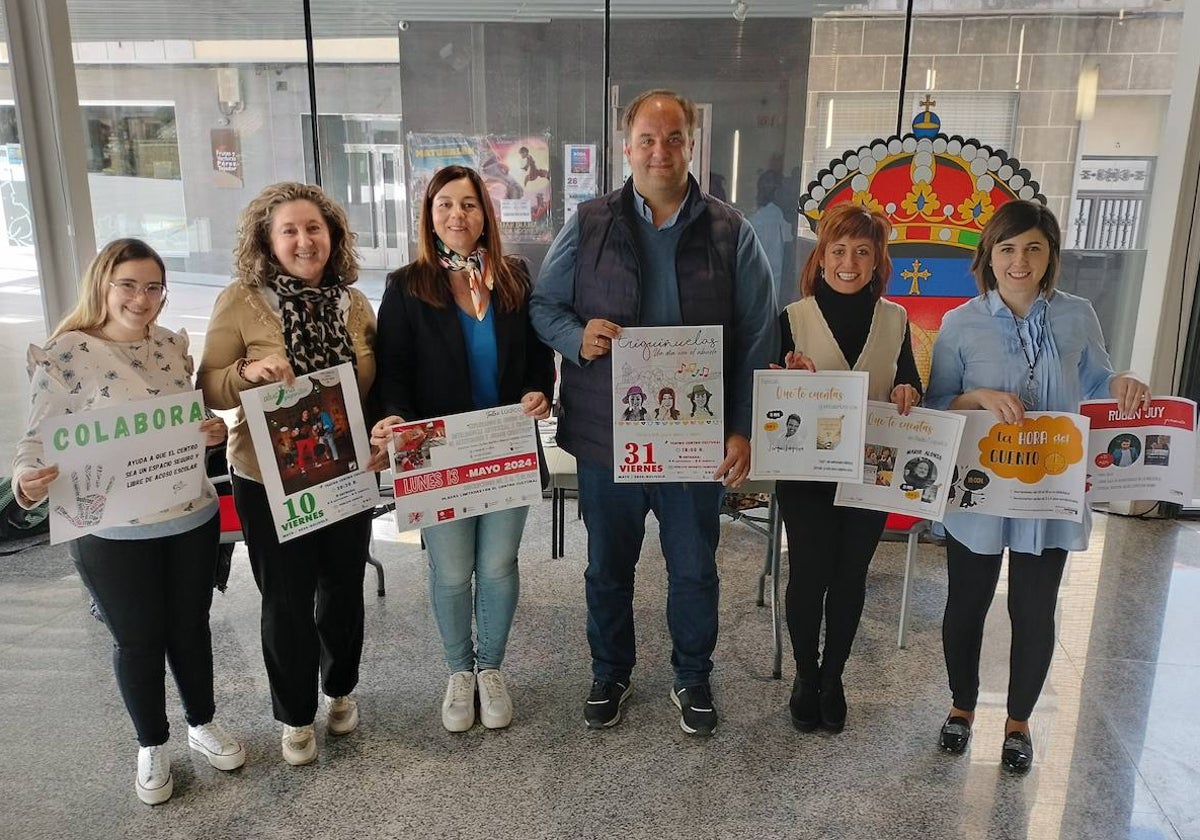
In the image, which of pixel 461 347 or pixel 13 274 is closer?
pixel 461 347

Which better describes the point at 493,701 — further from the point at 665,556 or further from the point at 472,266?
the point at 472,266

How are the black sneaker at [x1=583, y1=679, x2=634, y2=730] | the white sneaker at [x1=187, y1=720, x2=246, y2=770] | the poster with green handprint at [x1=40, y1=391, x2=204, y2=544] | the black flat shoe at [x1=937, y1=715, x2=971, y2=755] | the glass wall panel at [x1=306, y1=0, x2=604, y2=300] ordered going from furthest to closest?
1. the glass wall panel at [x1=306, y1=0, x2=604, y2=300]
2. the black sneaker at [x1=583, y1=679, x2=634, y2=730]
3. the black flat shoe at [x1=937, y1=715, x2=971, y2=755]
4. the white sneaker at [x1=187, y1=720, x2=246, y2=770]
5. the poster with green handprint at [x1=40, y1=391, x2=204, y2=544]

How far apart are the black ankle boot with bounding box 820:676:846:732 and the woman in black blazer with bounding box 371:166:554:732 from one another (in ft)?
3.34

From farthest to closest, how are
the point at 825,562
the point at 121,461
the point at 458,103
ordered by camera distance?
the point at 458,103, the point at 825,562, the point at 121,461

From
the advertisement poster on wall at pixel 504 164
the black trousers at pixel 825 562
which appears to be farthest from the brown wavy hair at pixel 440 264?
the advertisement poster on wall at pixel 504 164

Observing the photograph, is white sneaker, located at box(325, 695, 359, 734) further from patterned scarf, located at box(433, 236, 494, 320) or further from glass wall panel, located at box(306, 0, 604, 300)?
glass wall panel, located at box(306, 0, 604, 300)

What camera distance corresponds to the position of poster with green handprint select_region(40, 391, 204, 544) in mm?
1888

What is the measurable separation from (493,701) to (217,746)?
2.55ft

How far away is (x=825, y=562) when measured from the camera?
7.85 feet

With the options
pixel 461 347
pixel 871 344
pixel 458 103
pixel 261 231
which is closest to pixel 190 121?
pixel 458 103

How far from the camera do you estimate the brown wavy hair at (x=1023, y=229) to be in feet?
6.73

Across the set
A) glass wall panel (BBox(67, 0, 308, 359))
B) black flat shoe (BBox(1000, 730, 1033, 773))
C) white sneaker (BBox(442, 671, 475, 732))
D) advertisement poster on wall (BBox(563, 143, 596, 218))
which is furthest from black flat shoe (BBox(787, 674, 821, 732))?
glass wall panel (BBox(67, 0, 308, 359))

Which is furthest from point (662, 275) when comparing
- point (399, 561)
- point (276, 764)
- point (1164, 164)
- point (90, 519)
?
point (1164, 164)

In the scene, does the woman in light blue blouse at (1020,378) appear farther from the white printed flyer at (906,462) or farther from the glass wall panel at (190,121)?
the glass wall panel at (190,121)
